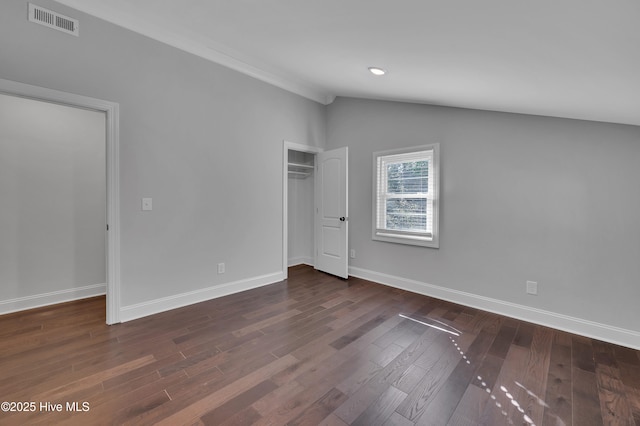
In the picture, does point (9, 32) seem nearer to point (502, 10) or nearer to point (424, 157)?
point (502, 10)

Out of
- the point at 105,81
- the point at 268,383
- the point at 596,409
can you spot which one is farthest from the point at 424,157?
the point at 105,81

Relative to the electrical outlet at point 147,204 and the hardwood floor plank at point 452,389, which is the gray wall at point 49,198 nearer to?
the electrical outlet at point 147,204

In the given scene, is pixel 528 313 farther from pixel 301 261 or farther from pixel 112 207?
pixel 112 207

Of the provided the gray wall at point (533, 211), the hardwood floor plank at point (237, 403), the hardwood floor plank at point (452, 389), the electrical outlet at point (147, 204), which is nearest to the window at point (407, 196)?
the gray wall at point (533, 211)

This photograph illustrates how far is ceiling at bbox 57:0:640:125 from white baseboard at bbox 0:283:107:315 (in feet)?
10.2

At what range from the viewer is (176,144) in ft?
10.2

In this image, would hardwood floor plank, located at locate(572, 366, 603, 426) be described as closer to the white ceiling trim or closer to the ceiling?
the ceiling

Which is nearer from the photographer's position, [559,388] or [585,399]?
[585,399]

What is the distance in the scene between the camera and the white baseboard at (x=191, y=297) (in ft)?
9.28

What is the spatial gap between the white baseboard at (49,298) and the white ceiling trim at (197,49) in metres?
3.08

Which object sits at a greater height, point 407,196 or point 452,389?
point 407,196

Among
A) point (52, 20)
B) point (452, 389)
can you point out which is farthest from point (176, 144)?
point (452, 389)

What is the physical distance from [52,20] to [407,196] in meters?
4.13

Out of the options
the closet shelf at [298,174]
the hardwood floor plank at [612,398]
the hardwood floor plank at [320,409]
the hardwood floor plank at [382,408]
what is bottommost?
the hardwood floor plank at [612,398]
